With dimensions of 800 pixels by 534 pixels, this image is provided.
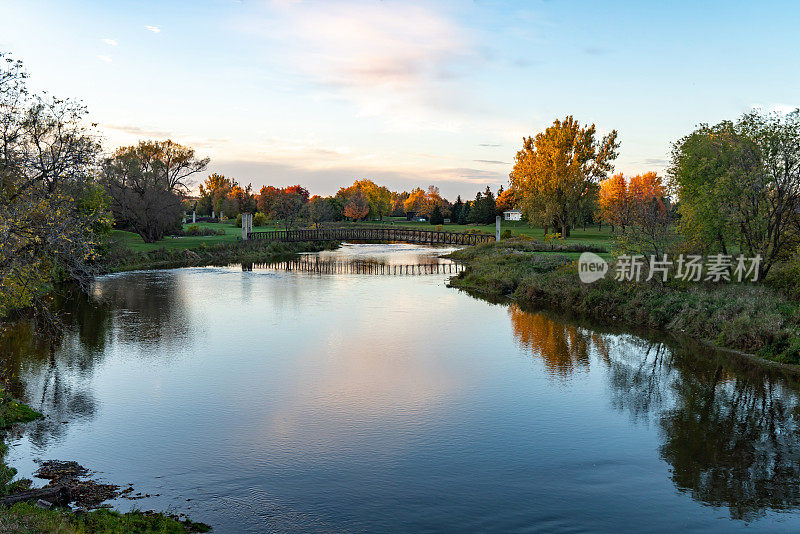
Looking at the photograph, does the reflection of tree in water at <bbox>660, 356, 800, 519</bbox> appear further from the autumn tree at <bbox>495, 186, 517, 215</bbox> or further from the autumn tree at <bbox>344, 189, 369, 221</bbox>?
the autumn tree at <bbox>344, 189, 369, 221</bbox>

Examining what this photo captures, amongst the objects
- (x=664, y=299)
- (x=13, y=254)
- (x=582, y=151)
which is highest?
(x=582, y=151)

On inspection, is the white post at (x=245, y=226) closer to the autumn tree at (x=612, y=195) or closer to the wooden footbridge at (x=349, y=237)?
the wooden footbridge at (x=349, y=237)

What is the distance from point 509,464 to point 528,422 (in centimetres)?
314

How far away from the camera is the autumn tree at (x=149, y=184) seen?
68.7 metres

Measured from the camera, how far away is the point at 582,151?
2899 inches

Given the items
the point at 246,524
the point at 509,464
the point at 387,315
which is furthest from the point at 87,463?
the point at 387,315

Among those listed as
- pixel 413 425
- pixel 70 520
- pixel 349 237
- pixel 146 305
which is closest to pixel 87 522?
pixel 70 520

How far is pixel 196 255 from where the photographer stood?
6575 cm

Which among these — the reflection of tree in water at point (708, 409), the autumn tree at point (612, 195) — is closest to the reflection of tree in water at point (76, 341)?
the reflection of tree in water at point (708, 409)

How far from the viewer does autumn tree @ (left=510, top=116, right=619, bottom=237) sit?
234 ft

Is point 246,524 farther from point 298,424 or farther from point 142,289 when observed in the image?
point 142,289

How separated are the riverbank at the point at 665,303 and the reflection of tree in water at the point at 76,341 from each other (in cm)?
2251

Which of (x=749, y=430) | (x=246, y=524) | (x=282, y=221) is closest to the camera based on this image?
(x=246, y=524)

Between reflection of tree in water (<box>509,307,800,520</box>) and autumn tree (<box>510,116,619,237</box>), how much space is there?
1706 inches
